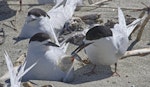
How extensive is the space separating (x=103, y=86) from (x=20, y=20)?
7.14ft

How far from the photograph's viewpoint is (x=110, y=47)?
169 inches

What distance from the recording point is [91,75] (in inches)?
171

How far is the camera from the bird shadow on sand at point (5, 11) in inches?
236

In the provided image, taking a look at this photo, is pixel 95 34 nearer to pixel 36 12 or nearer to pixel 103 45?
pixel 103 45

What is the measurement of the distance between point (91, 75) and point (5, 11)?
230 centimetres

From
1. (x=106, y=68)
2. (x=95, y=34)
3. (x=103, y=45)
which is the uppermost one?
(x=95, y=34)

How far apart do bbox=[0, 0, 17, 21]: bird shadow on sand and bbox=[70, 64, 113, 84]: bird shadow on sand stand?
1796 mm

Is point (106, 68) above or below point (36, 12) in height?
below

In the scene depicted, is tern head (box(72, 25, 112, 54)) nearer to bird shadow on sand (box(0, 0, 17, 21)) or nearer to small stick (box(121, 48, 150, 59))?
small stick (box(121, 48, 150, 59))

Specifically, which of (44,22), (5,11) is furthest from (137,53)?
(5,11)

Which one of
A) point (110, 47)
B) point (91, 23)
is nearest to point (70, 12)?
point (91, 23)

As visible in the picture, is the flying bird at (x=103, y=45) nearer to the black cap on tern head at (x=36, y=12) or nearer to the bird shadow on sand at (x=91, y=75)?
the bird shadow on sand at (x=91, y=75)

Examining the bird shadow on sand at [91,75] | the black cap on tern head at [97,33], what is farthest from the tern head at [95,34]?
the bird shadow on sand at [91,75]

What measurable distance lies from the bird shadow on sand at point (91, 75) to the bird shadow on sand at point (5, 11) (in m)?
1.80
